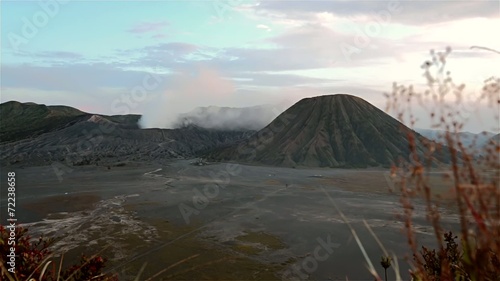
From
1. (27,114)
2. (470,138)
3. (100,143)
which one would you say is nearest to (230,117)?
(100,143)

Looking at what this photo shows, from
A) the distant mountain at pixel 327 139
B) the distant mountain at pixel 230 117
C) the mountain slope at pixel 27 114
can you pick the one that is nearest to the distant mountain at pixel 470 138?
the distant mountain at pixel 327 139

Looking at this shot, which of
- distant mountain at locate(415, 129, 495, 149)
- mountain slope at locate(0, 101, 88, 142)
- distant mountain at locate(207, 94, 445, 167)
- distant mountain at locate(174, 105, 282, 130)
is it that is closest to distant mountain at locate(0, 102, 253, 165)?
mountain slope at locate(0, 101, 88, 142)

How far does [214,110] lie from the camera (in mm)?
165500

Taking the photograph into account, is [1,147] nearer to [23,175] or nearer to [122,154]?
[122,154]

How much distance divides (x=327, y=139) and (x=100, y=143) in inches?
2420

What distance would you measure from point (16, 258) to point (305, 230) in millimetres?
24643

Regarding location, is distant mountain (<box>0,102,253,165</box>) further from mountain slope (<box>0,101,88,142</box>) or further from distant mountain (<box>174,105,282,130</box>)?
distant mountain (<box>174,105,282,130</box>)

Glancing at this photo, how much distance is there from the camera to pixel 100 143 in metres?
106

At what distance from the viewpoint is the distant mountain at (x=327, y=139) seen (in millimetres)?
93000

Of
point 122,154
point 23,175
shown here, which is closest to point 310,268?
point 23,175

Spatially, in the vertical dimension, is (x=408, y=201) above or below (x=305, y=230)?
above

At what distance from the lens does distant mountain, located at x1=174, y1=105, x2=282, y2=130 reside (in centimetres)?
15238

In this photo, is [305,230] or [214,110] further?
[214,110]

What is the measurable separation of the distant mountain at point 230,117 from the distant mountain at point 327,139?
3506 cm
